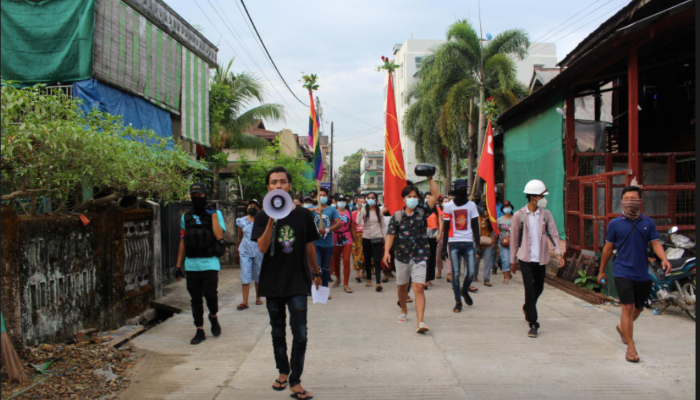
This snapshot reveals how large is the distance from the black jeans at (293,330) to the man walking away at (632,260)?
3268 mm

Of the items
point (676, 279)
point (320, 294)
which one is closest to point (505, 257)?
point (676, 279)

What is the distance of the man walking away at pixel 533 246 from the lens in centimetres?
619

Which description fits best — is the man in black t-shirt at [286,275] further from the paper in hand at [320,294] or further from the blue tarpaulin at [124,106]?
the blue tarpaulin at [124,106]

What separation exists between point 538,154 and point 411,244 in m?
7.99

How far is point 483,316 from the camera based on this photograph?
285 inches

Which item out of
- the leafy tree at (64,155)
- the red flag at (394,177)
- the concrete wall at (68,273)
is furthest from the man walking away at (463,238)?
the concrete wall at (68,273)

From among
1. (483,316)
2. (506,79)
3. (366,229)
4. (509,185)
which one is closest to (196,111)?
(366,229)

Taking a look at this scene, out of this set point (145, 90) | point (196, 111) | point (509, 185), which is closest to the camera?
point (145, 90)

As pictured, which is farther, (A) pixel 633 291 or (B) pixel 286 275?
(A) pixel 633 291

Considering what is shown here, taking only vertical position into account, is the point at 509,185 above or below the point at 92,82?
below

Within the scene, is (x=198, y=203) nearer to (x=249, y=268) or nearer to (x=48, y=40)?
(x=249, y=268)

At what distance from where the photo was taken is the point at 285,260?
428 centimetres

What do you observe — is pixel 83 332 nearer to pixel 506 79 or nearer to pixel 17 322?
pixel 17 322

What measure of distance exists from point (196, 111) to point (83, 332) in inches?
391
